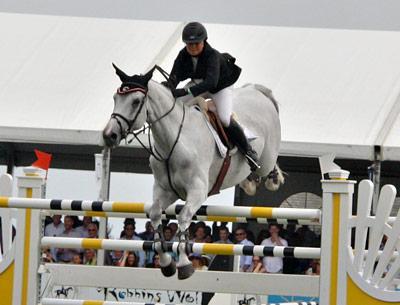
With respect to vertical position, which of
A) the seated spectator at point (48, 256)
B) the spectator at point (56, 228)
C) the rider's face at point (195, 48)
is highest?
the rider's face at point (195, 48)

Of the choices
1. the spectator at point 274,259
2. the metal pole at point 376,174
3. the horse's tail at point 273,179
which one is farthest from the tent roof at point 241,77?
the horse's tail at point 273,179

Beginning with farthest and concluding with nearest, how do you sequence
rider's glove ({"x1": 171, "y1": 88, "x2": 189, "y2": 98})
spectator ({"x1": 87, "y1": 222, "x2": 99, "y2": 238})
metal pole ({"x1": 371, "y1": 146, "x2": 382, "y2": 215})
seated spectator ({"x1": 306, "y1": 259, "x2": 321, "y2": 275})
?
metal pole ({"x1": 371, "y1": 146, "x2": 382, "y2": 215}), spectator ({"x1": 87, "y1": 222, "x2": 99, "y2": 238}), seated spectator ({"x1": 306, "y1": 259, "x2": 321, "y2": 275}), rider's glove ({"x1": 171, "y1": 88, "x2": 189, "y2": 98})

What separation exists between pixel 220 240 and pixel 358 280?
568 centimetres

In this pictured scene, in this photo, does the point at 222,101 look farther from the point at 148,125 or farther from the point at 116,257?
the point at 116,257

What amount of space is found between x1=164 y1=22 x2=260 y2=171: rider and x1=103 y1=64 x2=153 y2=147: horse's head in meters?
0.50

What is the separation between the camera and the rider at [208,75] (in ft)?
22.9

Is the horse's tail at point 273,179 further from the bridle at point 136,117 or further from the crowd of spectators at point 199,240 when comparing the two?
the crowd of spectators at point 199,240

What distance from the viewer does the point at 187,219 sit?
6395 millimetres

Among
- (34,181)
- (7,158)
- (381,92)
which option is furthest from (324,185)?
(7,158)

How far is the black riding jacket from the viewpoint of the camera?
6988mm

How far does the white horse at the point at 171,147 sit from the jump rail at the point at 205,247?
0.10 m

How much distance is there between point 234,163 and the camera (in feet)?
24.2

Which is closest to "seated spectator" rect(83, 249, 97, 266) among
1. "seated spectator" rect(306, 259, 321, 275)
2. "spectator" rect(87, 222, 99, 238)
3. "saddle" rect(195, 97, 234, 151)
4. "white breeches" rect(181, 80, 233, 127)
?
"spectator" rect(87, 222, 99, 238)

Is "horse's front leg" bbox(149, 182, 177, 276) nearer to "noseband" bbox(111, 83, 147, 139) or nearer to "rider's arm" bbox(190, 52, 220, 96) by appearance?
"noseband" bbox(111, 83, 147, 139)
